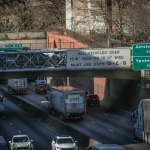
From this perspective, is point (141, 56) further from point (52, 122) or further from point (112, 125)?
point (52, 122)

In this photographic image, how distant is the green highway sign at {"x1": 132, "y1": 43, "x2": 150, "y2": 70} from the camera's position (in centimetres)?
2622

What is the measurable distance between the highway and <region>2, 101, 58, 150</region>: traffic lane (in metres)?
2.10

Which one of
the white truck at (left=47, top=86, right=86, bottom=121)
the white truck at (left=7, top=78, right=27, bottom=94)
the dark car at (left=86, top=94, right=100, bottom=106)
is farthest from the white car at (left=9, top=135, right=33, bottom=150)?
the white truck at (left=7, top=78, right=27, bottom=94)

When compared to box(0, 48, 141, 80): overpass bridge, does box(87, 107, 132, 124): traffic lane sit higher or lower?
lower

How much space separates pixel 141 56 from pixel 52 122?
1193 cm

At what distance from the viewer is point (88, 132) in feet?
104

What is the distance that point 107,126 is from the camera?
33.9 meters

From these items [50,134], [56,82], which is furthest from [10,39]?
[50,134]

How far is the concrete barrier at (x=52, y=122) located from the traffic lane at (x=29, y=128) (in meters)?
0.66

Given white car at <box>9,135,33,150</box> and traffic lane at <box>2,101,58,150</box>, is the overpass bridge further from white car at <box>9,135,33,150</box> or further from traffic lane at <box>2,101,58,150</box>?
white car at <box>9,135,33,150</box>

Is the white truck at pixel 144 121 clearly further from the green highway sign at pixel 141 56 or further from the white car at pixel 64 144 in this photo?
the white car at pixel 64 144

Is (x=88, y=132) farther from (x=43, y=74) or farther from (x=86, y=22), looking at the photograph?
(x=86, y=22)

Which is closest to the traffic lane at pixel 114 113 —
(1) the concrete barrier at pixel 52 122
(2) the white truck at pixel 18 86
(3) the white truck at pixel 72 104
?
(3) the white truck at pixel 72 104

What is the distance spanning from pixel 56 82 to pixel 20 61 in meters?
29.8
